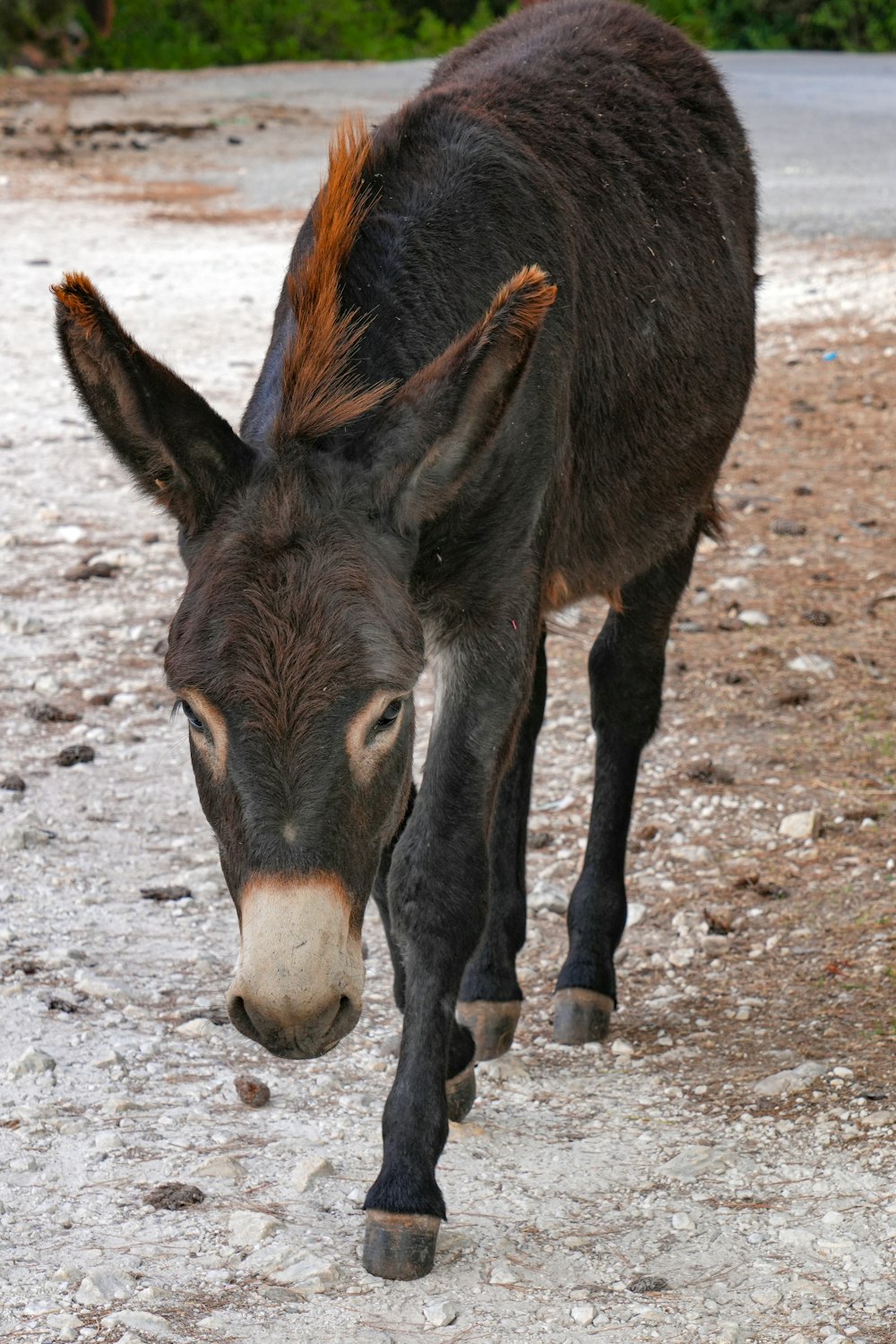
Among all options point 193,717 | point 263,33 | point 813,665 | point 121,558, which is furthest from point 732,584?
point 263,33

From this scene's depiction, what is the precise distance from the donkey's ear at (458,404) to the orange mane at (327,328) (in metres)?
0.12

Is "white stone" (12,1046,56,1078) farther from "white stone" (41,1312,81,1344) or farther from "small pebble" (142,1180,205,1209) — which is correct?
"white stone" (41,1312,81,1344)

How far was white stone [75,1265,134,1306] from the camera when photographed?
296 centimetres

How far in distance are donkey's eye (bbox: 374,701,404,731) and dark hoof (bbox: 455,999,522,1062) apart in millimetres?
1432

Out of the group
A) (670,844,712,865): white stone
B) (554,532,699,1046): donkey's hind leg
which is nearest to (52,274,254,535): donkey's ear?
(554,532,699,1046): donkey's hind leg

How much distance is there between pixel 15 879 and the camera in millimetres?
4680

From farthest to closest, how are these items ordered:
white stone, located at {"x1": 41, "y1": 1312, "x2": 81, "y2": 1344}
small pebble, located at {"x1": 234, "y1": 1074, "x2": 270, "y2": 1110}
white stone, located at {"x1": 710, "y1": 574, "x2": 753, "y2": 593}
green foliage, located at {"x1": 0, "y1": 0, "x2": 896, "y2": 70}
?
1. green foliage, located at {"x1": 0, "y1": 0, "x2": 896, "y2": 70}
2. white stone, located at {"x1": 710, "y1": 574, "x2": 753, "y2": 593}
3. small pebble, located at {"x1": 234, "y1": 1074, "x2": 270, "y2": 1110}
4. white stone, located at {"x1": 41, "y1": 1312, "x2": 81, "y2": 1344}

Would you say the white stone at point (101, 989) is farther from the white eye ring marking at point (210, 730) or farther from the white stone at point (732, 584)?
the white stone at point (732, 584)

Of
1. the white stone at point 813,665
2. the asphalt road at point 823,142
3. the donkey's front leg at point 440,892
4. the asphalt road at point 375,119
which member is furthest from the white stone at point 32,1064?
the asphalt road at point 375,119

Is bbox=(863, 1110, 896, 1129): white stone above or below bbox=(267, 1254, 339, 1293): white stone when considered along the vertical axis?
above

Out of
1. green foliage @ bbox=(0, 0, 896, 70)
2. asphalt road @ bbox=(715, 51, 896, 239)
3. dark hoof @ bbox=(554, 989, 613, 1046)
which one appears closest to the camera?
dark hoof @ bbox=(554, 989, 613, 1046)

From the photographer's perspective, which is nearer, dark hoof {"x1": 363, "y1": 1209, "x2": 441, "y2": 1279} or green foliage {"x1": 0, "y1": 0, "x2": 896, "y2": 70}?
dark hoof {"x1": 363, "y1": 1209, "x2": 441, "y2": 1279}

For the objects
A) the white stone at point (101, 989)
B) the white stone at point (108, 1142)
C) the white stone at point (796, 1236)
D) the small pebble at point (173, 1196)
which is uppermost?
the white stone at point (796, 1236)

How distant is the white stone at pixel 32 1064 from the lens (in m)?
3.71
